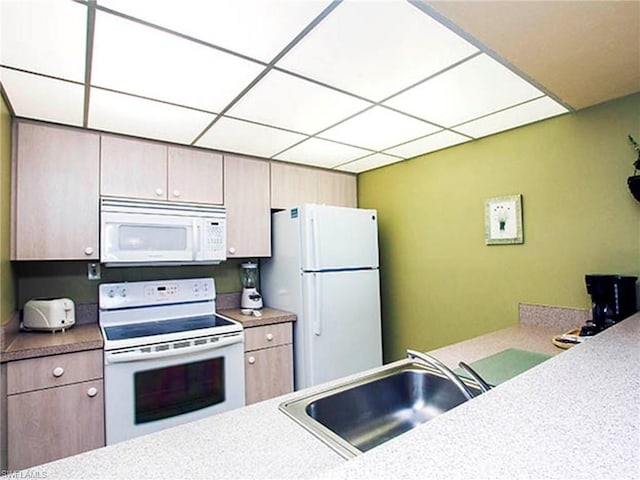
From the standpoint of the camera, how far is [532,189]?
2289mm

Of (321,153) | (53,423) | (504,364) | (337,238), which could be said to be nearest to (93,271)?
(53,423)

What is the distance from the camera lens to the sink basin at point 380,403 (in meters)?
1.20

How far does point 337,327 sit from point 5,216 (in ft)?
7.08

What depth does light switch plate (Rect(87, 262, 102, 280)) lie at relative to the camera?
249cm

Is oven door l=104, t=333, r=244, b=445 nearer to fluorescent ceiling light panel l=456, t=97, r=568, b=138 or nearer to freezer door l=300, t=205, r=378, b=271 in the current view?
freezer door l=300, t=205, r=378, b=271

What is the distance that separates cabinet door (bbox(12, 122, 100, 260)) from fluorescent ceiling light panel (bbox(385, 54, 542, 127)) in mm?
1910

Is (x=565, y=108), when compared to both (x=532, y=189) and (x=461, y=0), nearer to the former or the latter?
(x=532, y=189)

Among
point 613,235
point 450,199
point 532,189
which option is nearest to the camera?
point 613,235

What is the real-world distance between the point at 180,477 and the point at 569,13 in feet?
5.77

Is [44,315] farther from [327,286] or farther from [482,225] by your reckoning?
[482,225]

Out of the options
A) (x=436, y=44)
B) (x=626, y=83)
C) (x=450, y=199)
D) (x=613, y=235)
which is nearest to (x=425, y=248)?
(x=450, y=199)

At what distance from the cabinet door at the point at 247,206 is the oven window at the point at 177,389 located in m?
0.89

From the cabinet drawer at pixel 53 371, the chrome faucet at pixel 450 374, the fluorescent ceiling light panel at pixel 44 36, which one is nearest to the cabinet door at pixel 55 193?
the cabinet drawer at pixel 53 371

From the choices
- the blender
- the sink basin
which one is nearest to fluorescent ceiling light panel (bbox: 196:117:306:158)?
the blender
